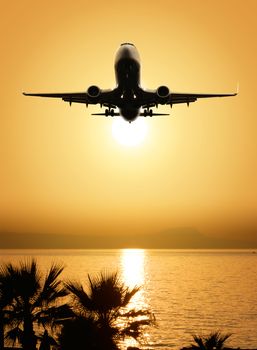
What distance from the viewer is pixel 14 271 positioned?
100ft

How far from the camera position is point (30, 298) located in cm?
3072

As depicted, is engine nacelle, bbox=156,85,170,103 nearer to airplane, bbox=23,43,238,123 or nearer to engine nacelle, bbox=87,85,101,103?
airplane, bbox=23,43,238,123

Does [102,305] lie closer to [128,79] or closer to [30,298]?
[30,298]

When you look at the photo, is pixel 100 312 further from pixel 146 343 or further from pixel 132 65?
pixel 146 343

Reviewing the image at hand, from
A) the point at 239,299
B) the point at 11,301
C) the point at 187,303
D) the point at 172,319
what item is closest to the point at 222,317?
the point at 172,319

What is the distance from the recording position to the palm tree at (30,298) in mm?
30375

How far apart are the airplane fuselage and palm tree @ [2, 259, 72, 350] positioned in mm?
31747

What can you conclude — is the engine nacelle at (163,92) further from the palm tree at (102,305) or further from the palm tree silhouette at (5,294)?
the palm tree at (102,305)

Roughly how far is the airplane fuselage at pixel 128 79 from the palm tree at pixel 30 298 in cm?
3175

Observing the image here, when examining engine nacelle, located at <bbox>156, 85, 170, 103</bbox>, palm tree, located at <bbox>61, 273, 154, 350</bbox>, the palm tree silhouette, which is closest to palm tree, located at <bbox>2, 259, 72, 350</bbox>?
the palm tree silhouette

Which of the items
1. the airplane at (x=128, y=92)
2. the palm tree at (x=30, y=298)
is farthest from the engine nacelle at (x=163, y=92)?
the palm tree at (x=30, y=298)

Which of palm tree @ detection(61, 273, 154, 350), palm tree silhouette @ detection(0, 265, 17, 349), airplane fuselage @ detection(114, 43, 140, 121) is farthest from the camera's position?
airplane fuselage @ detection(114, 43, 140, 121)

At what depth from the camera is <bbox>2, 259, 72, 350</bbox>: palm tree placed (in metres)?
30.4

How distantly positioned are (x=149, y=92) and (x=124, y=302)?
34.9m
